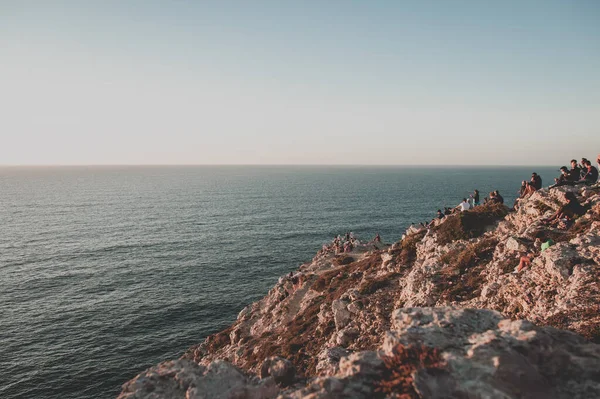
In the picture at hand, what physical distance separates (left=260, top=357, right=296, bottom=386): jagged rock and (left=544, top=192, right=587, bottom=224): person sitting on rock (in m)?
22.2

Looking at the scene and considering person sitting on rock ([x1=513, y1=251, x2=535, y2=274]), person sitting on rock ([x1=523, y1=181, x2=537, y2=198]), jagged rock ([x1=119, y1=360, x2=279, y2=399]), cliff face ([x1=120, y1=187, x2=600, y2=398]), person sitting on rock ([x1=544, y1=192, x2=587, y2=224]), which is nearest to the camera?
cliff face ([x1=120, y1=187, x2=600, y2=398])

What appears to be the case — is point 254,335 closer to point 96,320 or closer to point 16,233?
point 96,320

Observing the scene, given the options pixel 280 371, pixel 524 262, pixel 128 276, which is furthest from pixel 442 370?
pixel 128 276

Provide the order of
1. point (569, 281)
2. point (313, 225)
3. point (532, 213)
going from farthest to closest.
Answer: point (313, 225), point (532, 213), point (569, 281)

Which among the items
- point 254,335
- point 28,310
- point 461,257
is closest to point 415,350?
point 461,257

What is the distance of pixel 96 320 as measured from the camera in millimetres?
49938

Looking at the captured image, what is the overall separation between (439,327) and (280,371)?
4.71m

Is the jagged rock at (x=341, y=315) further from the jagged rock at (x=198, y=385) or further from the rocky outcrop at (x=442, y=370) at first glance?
the jagged rock at (x=198, y=385)

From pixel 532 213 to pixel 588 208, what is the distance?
4104 mm

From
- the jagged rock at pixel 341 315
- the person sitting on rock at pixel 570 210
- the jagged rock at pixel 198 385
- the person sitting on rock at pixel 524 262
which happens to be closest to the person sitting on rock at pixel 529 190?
the person sitting on rock at pixel 570 210

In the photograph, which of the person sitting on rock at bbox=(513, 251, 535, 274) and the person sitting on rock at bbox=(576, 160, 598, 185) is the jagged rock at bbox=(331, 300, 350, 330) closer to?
the person sitting on rock at bbox=(513, 251, 535, 274)

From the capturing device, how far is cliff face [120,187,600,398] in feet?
26.7

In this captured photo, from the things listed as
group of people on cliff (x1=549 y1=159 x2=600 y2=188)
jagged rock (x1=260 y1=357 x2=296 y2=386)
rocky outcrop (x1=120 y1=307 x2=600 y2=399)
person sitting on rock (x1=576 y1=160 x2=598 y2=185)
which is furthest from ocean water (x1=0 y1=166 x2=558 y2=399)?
person sitting on rock (x1=576 y1=160 x2=598 y2=185)

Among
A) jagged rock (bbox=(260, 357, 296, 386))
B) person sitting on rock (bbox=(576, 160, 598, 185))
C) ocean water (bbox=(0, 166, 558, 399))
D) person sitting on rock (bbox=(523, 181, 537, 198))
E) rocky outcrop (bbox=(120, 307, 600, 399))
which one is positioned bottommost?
Answer: ocean water (bbox=(0, 166, 558, 399))
